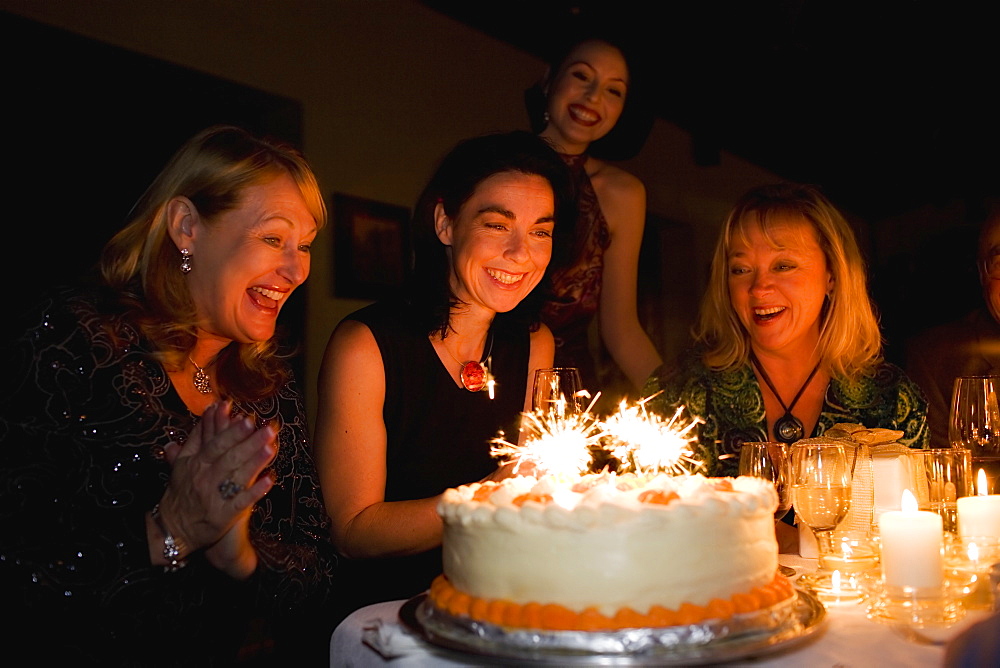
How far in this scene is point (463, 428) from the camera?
2.52 meters

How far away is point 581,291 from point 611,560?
6.90 feet

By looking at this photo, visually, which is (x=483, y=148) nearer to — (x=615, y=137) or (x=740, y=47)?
(x=615, y=137)

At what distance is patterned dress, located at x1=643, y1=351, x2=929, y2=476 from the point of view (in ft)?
8.95

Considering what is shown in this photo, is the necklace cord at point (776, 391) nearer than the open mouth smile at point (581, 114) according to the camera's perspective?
Yes

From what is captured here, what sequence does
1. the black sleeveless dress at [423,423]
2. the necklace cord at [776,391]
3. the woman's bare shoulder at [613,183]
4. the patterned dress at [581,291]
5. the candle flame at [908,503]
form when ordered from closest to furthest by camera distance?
1. the candle flame at [908,503]
2. the black sleeveless dress at [423,423]
3. the necklace cord at [776,391]
4. the patterned dress at [581,291]
5. the woman's bare shoulder at [613,183]

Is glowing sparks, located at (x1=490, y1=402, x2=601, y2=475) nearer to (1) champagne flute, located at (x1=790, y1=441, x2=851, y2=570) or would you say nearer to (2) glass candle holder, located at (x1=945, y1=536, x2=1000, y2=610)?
(1) champagne flute, located at (x1=790, y1=441, x2=851, y2=570)

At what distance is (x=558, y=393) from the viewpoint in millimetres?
1896

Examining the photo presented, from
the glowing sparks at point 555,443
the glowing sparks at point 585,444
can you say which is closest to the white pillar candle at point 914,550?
the glowing sparks at point 585,444

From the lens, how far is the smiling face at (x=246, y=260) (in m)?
2.00

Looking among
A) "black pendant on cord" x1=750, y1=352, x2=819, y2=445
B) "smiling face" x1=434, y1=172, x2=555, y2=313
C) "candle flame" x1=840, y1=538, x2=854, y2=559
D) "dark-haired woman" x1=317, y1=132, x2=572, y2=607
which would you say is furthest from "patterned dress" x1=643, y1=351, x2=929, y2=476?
"candle flame" x1=840, y1=538, x2=854, y2=559

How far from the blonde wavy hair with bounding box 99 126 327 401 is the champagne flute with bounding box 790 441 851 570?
1.33 m

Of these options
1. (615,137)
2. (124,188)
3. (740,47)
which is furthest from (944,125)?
(124,188)

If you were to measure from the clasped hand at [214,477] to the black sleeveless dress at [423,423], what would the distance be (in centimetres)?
72

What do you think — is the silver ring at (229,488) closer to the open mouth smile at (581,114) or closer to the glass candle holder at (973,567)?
the glass candle holder at (973,567)
